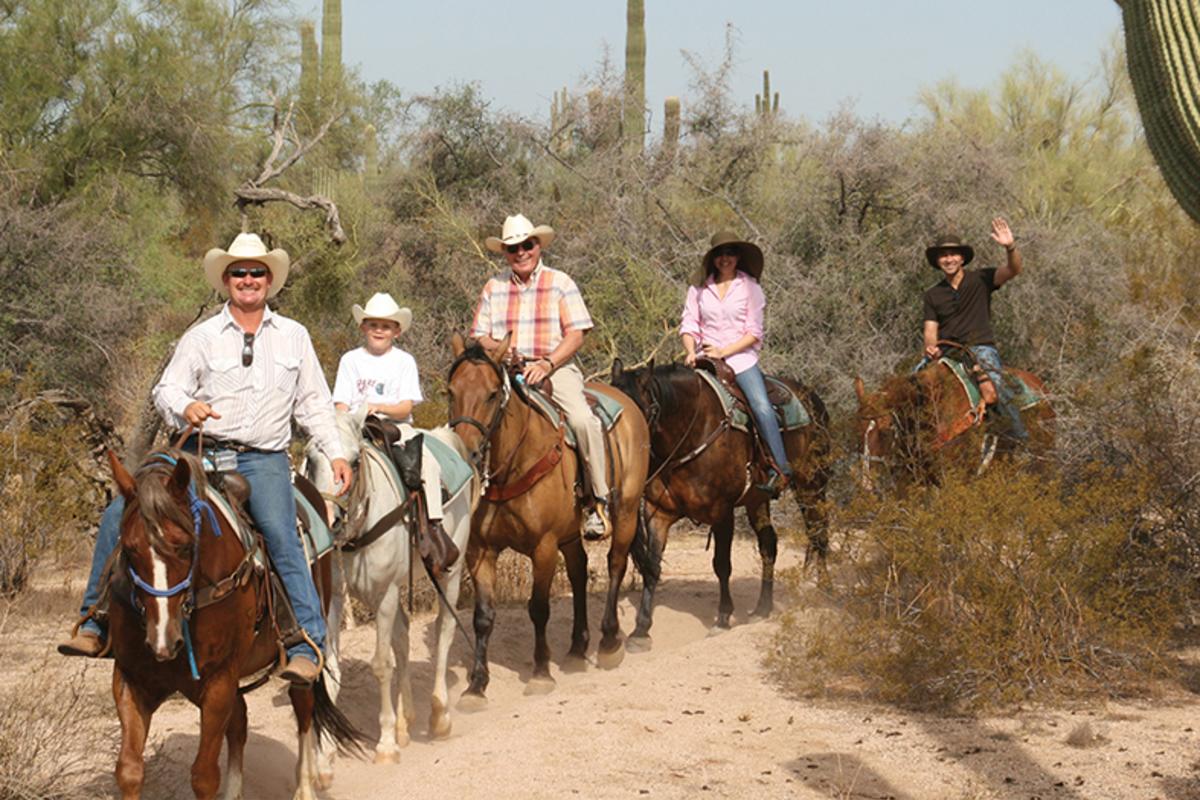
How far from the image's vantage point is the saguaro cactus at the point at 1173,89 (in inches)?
248

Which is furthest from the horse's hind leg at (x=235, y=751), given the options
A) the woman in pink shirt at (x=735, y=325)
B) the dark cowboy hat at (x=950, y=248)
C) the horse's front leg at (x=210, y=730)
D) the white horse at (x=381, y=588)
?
the dark cowboy hat at (x=950, y=248)

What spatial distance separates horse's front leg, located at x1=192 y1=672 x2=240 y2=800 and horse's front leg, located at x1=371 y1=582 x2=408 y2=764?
2.40 m

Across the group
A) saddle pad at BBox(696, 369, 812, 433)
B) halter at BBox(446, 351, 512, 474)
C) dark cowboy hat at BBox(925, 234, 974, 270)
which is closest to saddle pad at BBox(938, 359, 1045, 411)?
dark cowboy hat at BBox(925, 234, 974, 270)

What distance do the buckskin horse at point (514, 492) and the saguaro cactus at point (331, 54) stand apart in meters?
18.2

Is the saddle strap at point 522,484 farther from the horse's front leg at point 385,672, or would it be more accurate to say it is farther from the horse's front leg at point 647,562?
the horse's front leg at point 647,562

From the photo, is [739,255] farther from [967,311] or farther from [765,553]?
[765,553]

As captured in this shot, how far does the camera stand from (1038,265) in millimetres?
18703

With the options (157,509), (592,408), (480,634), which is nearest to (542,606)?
(480,634)

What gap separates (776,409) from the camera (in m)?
12.8

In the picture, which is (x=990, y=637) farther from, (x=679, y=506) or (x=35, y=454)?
(x=35, y=454)

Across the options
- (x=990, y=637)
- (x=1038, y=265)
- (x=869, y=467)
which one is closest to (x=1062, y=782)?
(x=990, y=637)

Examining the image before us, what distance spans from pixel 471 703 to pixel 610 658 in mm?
1658

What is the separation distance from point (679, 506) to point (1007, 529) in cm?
366

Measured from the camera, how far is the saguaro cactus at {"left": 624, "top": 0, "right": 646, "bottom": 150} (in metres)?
23.7
